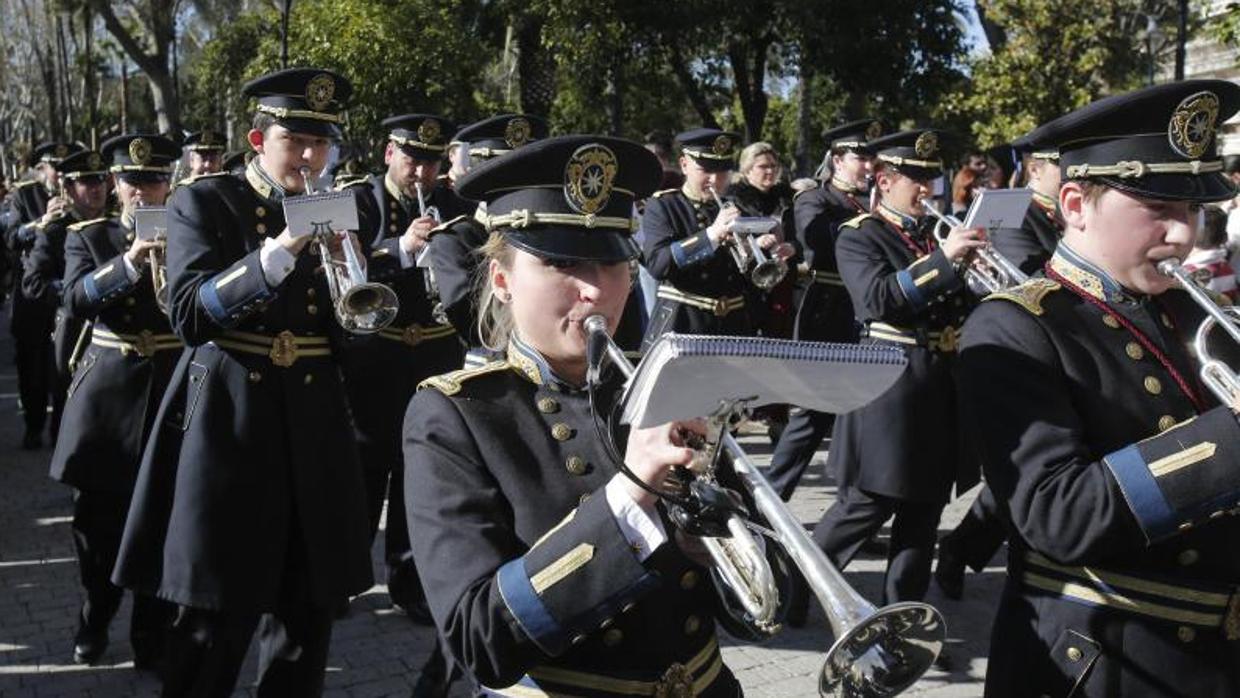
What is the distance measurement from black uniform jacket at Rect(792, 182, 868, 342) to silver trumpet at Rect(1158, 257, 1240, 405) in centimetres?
531

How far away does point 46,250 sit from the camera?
28.7 feet

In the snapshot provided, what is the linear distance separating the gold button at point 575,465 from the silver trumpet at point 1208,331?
1.40 metres

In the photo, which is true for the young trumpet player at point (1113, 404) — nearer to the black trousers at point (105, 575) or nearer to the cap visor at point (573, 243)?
the cap visor at point (573, 243)

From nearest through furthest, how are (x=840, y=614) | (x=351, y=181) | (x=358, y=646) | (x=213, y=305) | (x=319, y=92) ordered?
(x=840, y=614) < (x=213, y=305) < (x=319, y=92) < (x=358, y=646) < (x=351, y=181)

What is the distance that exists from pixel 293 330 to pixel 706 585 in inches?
97.1

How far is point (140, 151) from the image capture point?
649 centimetres

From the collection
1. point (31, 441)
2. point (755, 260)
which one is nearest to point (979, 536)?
point (755, 260)

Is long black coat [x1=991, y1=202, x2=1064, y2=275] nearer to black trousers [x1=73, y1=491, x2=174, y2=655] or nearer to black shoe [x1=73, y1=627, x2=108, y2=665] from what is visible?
black trousers [x1=73, y1=491, x2=174, y2=655]

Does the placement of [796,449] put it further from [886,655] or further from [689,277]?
[886,655]

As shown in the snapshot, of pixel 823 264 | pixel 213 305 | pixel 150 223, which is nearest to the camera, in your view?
pixel 213 305

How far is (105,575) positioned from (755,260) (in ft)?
14.1

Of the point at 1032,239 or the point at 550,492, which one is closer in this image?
the point at 550,492

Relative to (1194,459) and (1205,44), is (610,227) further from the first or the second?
(1205,44)

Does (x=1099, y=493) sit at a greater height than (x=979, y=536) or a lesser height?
greater
